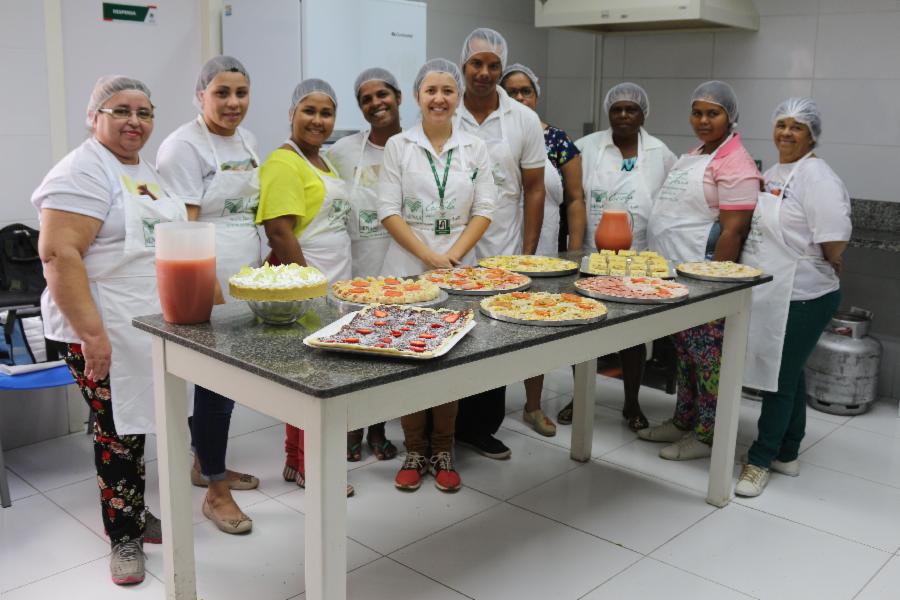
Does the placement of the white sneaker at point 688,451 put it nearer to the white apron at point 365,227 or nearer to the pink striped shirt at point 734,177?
the pink striped shirt at point 734,177

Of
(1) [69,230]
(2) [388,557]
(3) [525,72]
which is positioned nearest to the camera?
(1) [69,230]

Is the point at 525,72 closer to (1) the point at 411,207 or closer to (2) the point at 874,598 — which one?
(1) the point at 411,207

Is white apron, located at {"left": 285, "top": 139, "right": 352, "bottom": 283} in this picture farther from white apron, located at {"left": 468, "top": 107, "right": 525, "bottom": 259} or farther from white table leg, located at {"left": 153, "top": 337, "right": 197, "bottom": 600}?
white table leg, located at {"left": 153, "top": 337, "right": 197, "bottom": 600}

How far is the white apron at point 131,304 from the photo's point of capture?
7.66 feet

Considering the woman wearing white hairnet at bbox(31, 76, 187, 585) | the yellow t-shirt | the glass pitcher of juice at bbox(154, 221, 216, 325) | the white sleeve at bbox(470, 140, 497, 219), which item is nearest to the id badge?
the white sleeve at bbox(470, 140, 497, 219)

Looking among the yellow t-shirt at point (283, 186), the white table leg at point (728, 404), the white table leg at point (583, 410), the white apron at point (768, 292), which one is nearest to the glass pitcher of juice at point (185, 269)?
the yellow t-shirt at point (283, 186)

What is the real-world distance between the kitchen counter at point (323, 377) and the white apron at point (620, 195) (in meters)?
0.94

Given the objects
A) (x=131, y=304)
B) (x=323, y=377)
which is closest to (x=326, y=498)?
(x=323, y=377)

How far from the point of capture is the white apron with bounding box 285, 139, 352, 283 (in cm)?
296

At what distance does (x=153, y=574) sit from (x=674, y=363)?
2657mm

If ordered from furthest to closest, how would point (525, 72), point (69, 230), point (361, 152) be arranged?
1. point (525, 72)
2. point (361, 152)
3. point (69, 230)

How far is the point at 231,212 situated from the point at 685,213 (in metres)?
1.68

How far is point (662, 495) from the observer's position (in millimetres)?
3078

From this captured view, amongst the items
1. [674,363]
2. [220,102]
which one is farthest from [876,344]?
[220,102]
